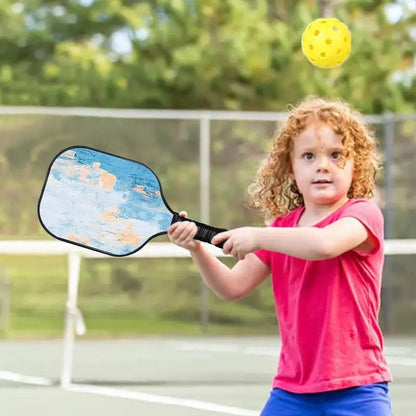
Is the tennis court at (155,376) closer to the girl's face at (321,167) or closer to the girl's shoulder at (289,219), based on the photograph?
the girl's shoulder at (289,219)

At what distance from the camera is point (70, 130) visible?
1149 cm

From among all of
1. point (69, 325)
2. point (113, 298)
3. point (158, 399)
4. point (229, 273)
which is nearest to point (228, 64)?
point (113, 298)

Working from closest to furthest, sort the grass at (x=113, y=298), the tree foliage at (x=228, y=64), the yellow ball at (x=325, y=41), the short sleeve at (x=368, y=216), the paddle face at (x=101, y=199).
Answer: the short sleeve at (x=368, y=216) → the paddle face at (x=101, y=199) → the yellow ball at (x=325, y=41) → the grass at (x=113, y=298) → the tree foliage at (x=228, y=64)

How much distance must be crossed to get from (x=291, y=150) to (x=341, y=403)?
29.0 inches

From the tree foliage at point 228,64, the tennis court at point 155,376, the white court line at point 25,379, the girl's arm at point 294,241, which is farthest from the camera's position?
the tree foliage at point 228,64

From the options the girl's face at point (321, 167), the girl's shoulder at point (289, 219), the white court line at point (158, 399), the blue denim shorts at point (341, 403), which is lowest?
the white court line at point (158, 399)

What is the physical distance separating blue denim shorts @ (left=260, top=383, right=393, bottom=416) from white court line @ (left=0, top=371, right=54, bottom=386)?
15.5 ft

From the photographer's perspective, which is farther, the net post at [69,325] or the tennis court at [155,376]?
the net post at [69,325]

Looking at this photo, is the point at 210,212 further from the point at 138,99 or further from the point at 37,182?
the point at 138,99

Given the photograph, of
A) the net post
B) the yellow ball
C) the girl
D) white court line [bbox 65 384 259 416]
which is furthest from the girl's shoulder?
the net post

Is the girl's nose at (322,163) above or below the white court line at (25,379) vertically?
above

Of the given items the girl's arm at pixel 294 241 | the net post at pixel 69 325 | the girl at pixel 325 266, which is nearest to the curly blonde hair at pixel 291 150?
the girl at pixel 325 266

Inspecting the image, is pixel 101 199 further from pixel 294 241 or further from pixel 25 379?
pixel 25 379

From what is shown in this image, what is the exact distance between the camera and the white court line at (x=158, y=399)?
6961 mm
